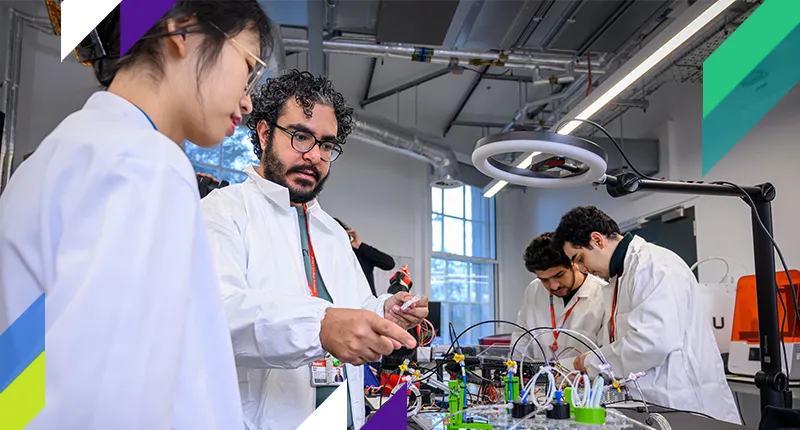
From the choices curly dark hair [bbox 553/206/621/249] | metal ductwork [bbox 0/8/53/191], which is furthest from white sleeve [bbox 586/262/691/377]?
metal ductwork [bbox 0/8/53/191]

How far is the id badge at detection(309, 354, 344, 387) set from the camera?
133cm

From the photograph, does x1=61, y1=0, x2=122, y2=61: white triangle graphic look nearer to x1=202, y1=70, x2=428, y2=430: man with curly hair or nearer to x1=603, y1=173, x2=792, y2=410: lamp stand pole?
x1=202, y1=70, x2=428, y2=430: man with curly hair

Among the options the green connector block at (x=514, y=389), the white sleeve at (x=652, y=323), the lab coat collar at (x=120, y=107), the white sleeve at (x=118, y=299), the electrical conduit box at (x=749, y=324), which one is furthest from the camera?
the electrical conduit box at (x=749, y=324)

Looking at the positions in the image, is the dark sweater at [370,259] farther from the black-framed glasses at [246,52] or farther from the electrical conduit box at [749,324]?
the black-framed glasses at [246,52]

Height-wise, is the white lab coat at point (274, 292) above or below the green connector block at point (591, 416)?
above

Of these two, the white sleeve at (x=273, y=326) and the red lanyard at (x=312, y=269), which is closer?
the white sleeve at (x=273, y=326)

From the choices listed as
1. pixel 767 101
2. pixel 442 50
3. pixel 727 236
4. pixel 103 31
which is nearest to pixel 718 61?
pixel 767 101

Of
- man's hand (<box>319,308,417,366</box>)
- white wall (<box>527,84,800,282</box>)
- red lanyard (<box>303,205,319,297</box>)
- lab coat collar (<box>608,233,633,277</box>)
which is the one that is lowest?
man's hand (<box>319,308,417,366</box>)

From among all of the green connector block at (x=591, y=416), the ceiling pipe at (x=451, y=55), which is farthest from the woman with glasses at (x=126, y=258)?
the ceiling pipe at (x=451, y=55)

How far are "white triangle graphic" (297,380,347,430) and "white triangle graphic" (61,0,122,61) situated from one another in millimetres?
835

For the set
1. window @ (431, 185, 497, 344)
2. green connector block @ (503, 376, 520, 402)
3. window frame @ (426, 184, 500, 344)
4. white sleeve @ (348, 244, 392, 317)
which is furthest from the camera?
window @ (431, 185, 497, 344)

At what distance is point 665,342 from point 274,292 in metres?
1.70

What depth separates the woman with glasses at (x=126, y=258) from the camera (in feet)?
1.80

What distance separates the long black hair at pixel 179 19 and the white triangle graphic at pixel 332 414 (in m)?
0.80
